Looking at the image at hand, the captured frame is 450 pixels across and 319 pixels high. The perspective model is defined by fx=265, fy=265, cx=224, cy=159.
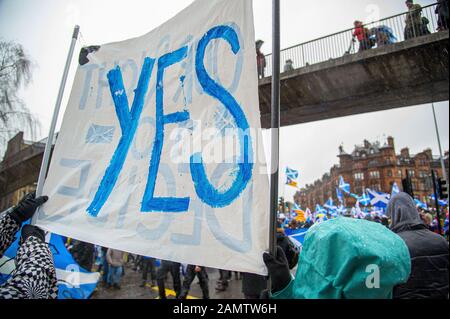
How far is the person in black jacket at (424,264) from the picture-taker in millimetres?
1724

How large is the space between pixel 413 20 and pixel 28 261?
1047 cm

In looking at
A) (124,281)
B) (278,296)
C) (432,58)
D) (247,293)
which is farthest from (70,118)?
(432,58)

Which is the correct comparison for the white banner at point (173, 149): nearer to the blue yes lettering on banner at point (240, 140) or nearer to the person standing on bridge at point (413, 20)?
the blue yes lettering on banner at point (240, 140)

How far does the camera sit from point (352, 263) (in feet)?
3.35

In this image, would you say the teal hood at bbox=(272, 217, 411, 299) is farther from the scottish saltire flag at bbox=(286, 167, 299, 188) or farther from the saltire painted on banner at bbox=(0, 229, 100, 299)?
the scottish saltire flag at bbox=(286, 167, 299, 188)

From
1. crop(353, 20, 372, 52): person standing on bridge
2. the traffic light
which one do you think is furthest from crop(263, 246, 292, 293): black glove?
crop(353, 20, 372, 52): person standing on bridge

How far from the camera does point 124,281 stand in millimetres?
8508

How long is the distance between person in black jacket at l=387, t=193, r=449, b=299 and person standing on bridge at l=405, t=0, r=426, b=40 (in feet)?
27.0

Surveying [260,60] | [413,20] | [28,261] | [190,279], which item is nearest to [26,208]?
[28,261]

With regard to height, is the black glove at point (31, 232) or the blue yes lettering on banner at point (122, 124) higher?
the blue yes lettering on banner at point (122, 124)

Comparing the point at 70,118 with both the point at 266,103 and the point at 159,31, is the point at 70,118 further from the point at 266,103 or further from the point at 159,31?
the point at 266,103

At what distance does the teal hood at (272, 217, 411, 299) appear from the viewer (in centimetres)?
102

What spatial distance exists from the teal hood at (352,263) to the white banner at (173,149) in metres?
0.23

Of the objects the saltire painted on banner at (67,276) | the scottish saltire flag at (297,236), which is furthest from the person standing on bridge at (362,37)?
the saltire painted on banner at (67,276)
